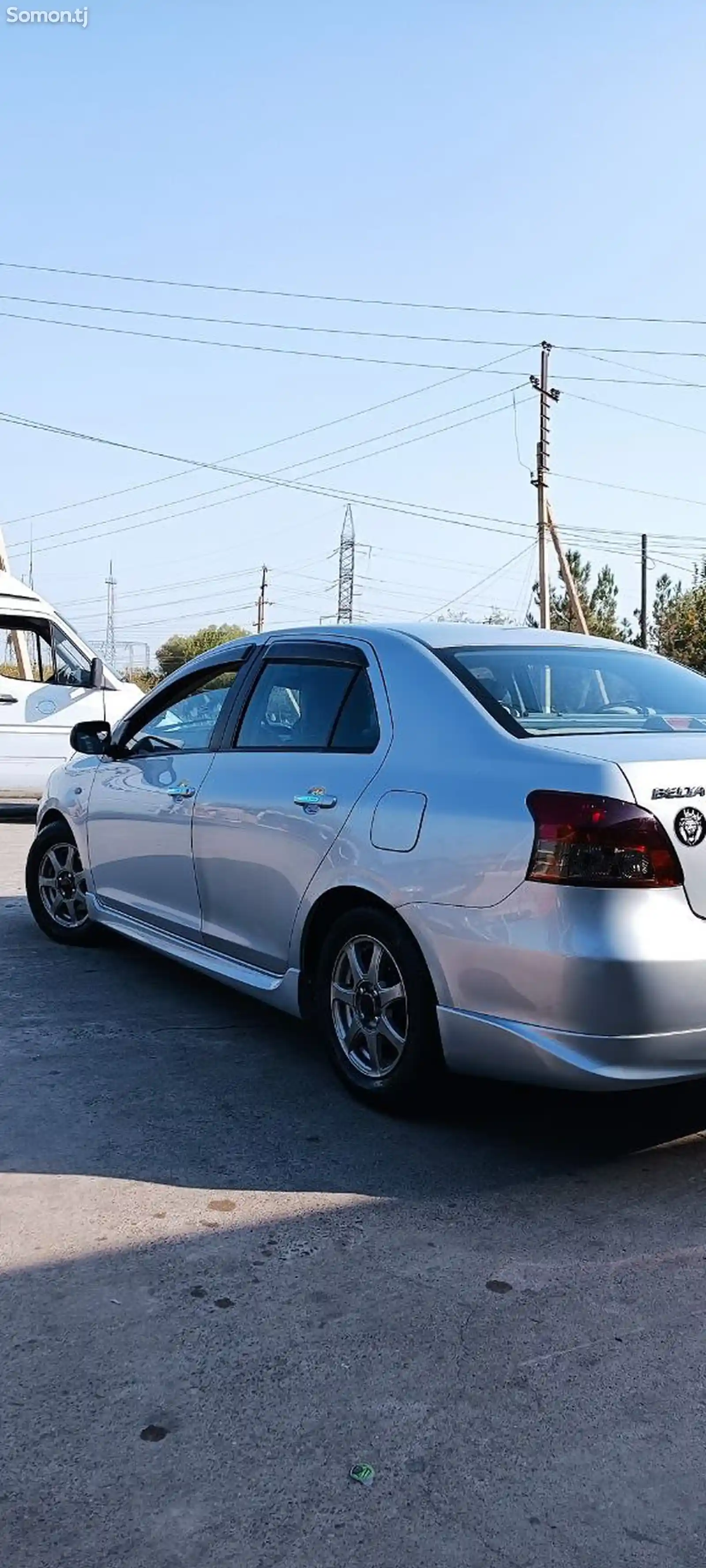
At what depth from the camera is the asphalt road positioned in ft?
7.06

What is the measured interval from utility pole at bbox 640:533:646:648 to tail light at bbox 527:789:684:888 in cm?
4850

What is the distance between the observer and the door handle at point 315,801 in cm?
416

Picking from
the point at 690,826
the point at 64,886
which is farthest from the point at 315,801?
the point at 64,886

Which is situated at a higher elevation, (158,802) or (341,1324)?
(158,802)

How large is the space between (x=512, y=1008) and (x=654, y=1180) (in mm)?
648

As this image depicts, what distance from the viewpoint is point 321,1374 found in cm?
256

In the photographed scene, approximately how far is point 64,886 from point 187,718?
1531 mm

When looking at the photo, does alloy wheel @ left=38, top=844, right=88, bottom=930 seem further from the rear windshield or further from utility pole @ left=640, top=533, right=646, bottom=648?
utility pole @ left=640, top=533, right=646, bottom=648

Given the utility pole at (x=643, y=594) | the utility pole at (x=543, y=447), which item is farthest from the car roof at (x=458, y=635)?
the utility pole at (x=643, y=594)

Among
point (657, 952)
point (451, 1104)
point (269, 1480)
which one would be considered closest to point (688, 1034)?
point (657, 952)

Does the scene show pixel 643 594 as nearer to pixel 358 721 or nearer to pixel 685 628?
pixel 685 628

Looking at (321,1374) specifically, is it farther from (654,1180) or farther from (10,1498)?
(654,1180)

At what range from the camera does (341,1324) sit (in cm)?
276

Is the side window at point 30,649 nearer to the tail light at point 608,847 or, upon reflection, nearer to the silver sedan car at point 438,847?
the silver sedan car at point 438,847
